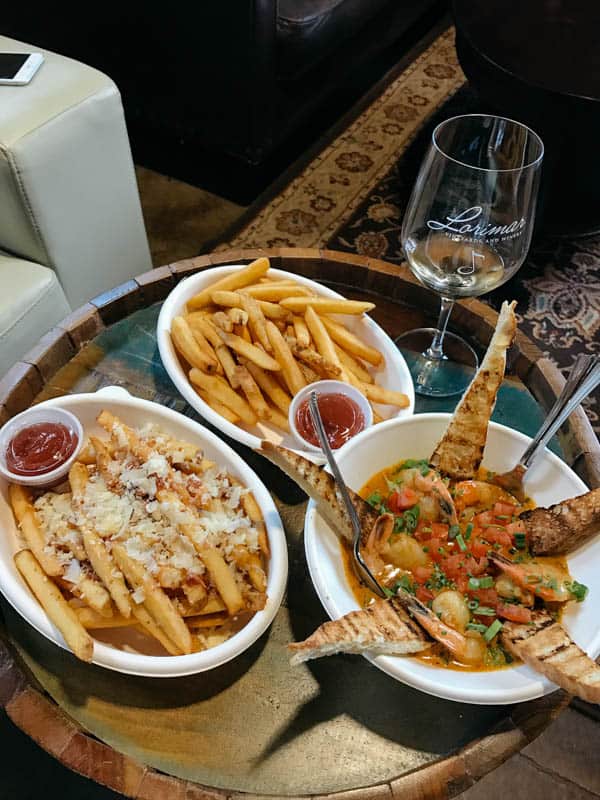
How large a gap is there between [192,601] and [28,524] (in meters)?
0.37

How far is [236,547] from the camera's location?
1.29 metres

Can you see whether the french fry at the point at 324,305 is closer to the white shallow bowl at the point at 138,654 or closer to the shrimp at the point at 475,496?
the white shallow bowl at the point at 138,654

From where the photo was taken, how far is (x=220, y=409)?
159 cm

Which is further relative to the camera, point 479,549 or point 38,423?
point 38,423

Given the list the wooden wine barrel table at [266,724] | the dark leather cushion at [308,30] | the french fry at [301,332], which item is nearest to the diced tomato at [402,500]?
the wooden wine barrel table at [266,724]

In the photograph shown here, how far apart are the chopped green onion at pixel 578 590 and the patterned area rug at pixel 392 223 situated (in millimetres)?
1714

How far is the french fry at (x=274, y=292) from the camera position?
1.73 metres

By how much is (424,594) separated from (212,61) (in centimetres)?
269

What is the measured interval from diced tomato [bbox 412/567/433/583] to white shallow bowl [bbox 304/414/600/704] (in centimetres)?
14

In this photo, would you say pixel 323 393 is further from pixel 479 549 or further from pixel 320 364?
pixel 479 549

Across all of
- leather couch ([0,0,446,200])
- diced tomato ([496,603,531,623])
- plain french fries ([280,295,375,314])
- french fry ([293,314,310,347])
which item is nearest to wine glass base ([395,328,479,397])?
plain french fries ([280,295,375,314])

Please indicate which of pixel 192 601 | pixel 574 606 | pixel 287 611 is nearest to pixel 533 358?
pixel 574 606

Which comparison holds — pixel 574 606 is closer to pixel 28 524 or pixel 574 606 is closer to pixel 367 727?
pixel 367 727

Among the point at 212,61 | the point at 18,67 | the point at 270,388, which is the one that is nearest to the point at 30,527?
the point at 270,388
